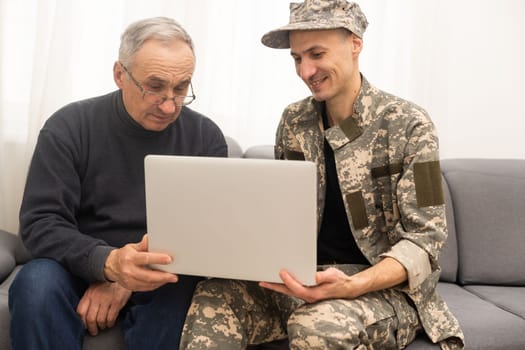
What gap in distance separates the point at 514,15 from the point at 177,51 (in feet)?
5.53

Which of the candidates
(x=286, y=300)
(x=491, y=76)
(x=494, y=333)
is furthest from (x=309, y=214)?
(x=491, y=76)

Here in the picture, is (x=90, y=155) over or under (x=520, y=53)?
under

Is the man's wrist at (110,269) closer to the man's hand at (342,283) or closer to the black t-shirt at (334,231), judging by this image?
the man's hand at (342,283)

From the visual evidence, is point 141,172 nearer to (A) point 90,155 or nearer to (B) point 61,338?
(A) point 90,155

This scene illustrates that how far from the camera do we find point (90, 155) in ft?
4.97

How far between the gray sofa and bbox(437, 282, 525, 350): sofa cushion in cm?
1

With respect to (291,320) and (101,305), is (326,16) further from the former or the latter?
(101,305)

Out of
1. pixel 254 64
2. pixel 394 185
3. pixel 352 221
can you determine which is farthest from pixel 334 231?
pixel 254 64

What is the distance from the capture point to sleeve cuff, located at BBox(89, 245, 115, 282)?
1305 mm

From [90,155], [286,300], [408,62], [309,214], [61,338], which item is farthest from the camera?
[408,62]

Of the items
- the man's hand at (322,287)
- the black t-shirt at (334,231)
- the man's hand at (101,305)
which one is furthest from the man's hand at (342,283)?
the man's hand at (101,305)

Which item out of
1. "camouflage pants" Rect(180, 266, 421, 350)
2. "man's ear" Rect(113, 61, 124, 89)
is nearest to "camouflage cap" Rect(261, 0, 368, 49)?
"man's ear" Rect(113, 61, 124, 89)

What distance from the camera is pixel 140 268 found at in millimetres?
1216

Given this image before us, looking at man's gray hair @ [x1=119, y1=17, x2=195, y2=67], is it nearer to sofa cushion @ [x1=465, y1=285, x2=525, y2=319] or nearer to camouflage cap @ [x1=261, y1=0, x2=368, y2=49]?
camouflage cap @ [x1=261, y1=0, x2=368, y2=49]
